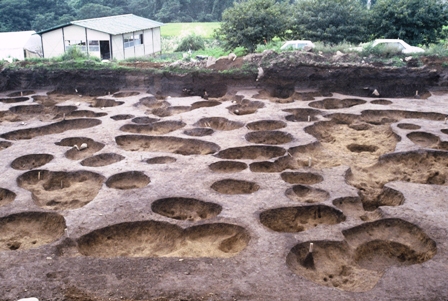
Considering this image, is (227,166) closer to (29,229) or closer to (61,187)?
(61,187)

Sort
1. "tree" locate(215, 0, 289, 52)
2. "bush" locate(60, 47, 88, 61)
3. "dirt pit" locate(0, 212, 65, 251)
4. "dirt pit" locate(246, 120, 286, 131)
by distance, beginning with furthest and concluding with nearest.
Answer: "tree" locate(215, 0, 289, 52) → "bush" locate(60, 47, 88, 61) → "dirt pit" locate(246, 120, 286, 131) → "dirt pit" locate(0, 212, 65, 251)

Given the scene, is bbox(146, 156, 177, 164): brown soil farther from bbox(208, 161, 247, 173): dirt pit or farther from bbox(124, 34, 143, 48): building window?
bbox(124, 34, 143, 48): building window

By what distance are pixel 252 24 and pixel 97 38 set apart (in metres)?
9.36

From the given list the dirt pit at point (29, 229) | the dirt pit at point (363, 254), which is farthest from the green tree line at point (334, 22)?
the dirt pit at point (29, 229)

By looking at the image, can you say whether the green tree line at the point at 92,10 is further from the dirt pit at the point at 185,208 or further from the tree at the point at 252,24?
the dirt pit at the point at 185,208

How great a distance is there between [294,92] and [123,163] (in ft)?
25.5

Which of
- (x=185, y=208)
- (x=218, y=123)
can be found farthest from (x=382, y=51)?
(x=185, y=208)

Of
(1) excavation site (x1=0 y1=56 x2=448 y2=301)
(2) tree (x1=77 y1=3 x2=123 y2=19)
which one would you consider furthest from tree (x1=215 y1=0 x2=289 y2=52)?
(2) tree (x1=77 y1=3 x2=123 y2=19)

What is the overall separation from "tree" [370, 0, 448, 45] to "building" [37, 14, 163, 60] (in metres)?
12.9

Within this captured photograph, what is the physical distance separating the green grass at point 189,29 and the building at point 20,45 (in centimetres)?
964

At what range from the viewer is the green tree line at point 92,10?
34.1 meters

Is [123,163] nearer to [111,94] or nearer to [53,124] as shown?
[53,124]

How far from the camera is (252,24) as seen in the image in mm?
20812

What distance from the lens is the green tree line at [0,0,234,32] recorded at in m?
34.1
